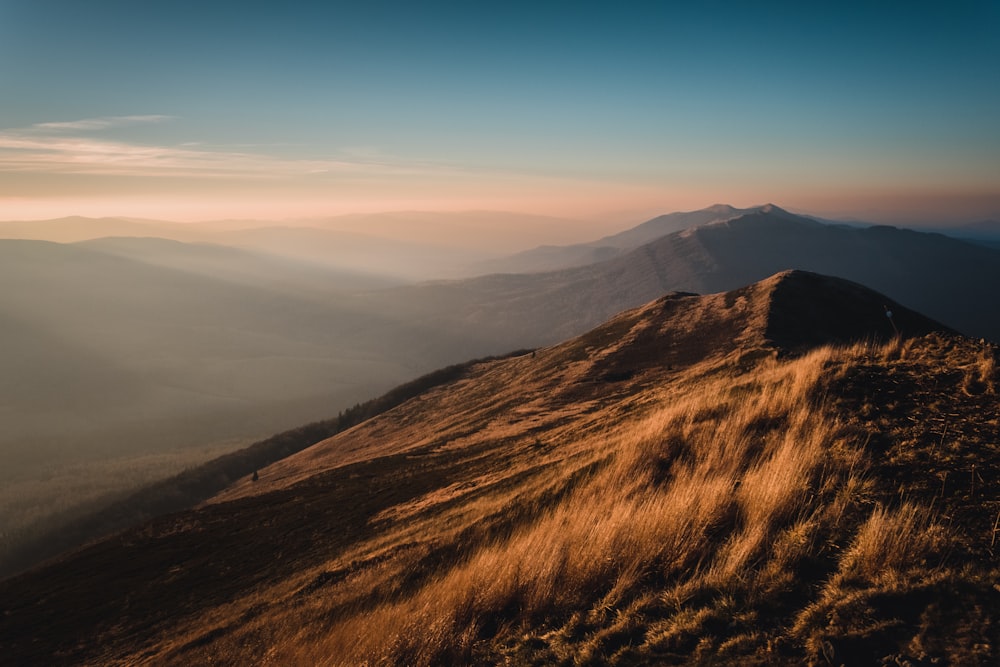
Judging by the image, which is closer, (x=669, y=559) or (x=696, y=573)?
(x=696, y=573)

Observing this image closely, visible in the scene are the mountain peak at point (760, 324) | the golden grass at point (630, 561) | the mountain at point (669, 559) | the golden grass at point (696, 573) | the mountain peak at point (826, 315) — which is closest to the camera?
the golden grass at point (696, 573)

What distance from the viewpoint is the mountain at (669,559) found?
5047mm

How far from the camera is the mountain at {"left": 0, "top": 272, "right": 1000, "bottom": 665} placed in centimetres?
505

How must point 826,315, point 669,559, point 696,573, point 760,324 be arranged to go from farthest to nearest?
point 826,315
point 760,324
point 669,559
point 696,573

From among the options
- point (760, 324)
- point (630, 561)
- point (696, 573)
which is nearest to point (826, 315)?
point (760, 324)

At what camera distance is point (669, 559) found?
21.2 feet

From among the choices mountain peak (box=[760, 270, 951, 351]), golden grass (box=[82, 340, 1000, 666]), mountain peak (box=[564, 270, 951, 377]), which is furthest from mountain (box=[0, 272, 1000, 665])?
mountain peak (box=[760, 270, 951, 351])

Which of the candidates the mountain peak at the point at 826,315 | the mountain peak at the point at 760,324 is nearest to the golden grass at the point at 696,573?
the mountain peak at the point at 760,324

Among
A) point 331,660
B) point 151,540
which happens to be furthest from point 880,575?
point 151,540

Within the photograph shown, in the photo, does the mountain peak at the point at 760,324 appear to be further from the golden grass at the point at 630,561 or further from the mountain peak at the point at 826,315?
the golden grass at the point at 630,561

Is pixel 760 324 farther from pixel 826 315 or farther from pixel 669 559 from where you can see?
pixel 669 559

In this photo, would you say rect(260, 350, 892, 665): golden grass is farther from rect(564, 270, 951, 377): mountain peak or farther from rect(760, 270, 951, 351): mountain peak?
rect(760, 270, 951, 351): mountain peak

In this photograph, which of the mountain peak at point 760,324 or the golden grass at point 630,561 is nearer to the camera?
the golden grass at point 630,561

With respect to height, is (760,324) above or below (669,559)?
below
